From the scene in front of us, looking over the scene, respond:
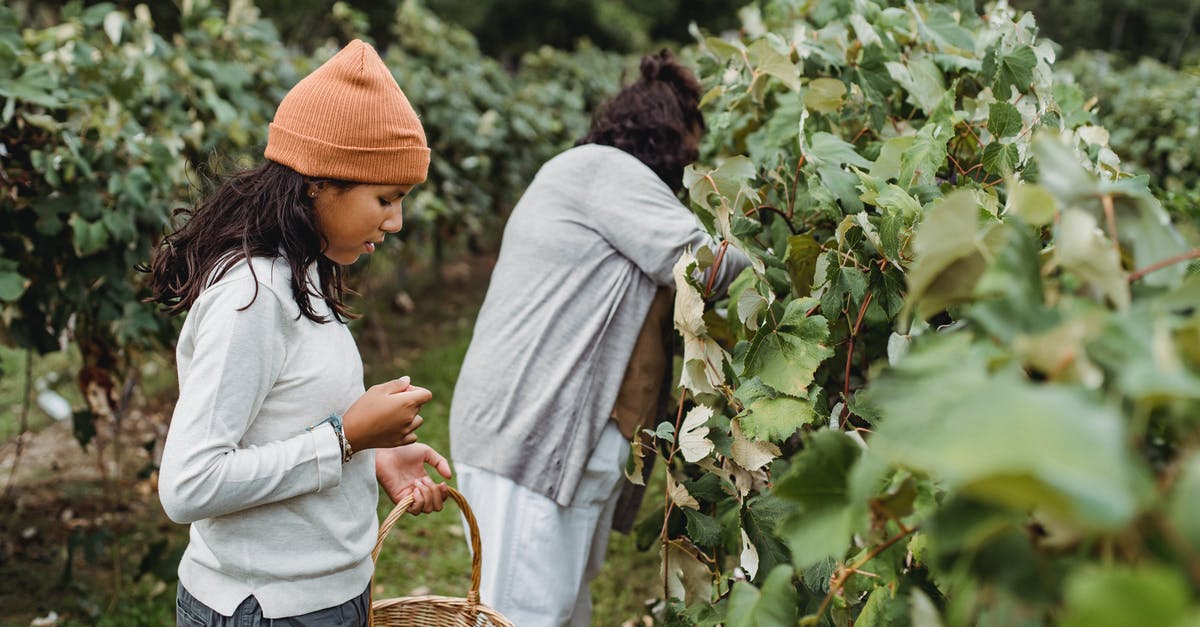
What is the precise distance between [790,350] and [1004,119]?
1.80ft

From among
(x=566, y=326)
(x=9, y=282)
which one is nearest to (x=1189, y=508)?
(x=566, y=326)

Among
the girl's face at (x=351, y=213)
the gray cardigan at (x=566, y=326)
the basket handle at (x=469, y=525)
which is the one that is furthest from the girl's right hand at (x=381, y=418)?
the gray cardigan at (x=566, y=326)

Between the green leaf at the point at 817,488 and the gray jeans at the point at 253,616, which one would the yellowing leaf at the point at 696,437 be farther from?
the green leaf at the point at 817,488

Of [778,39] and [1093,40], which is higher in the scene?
[778,39]

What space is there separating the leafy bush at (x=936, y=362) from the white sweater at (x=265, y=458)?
59 cm

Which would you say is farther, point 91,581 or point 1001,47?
point 91,581

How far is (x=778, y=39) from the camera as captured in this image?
7.13ft

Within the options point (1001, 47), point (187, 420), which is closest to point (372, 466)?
point (187, 420)

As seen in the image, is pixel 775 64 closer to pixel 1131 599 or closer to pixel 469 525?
pixel 469 525

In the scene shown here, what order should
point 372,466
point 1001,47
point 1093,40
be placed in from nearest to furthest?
point 372,466 < point 1001,47 < point 1093,40

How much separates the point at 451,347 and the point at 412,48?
203 centimetres

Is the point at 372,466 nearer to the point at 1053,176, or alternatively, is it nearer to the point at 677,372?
the point at 1053,176

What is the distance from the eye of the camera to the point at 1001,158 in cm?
160

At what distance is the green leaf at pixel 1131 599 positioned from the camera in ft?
1.57
